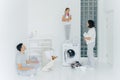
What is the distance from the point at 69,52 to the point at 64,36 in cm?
67

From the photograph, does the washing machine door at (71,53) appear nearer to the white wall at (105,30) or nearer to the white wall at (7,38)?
the white wall at (105,30)

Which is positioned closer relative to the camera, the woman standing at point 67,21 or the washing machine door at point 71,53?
the washing machine door at point 71,53

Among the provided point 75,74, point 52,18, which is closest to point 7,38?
point 75,74

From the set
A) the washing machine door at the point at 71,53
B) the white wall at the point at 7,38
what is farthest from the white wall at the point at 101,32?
the white wall at the point at 7,38

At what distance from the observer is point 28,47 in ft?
20.1

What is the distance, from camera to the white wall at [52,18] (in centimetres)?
629

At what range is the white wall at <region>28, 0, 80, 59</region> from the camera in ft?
20.6

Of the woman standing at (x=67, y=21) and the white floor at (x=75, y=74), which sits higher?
the woman standing at (x=67, y=21)

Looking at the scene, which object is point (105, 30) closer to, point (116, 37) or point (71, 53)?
point (71, 53)

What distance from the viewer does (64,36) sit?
249 inches

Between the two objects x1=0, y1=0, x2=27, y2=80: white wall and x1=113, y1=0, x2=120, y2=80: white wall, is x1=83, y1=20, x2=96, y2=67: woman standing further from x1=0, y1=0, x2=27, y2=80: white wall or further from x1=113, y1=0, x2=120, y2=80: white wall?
x1=0, y1=0, x2=27, y2=80: white wall

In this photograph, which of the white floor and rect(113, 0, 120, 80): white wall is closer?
the white floor

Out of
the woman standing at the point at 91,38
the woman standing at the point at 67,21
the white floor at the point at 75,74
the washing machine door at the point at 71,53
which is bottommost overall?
the white floor at the point at 75,74

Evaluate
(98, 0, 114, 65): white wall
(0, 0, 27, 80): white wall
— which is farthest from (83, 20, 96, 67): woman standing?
(0, 0, 27, 80): white wall
